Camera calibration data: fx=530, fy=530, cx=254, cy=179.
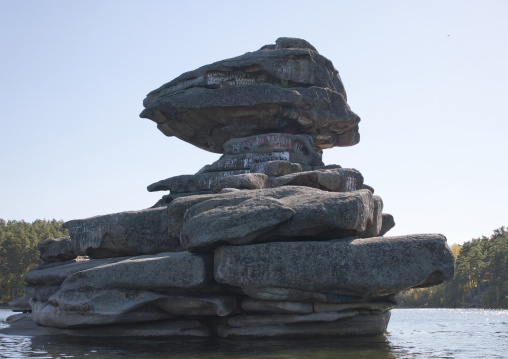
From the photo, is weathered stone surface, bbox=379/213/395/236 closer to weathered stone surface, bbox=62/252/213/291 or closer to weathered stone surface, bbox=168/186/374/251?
weathered stone surface, bbox=168/186/374/251

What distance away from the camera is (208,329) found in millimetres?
15211

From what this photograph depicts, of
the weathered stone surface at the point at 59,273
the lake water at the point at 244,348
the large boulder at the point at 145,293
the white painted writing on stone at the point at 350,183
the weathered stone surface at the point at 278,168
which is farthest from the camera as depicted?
the weathered stone surface at the point at 278,168

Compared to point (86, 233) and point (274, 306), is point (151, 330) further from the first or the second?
point (86, 233)

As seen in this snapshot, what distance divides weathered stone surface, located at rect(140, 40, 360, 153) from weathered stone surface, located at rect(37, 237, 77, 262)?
306 inches

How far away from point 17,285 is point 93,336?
59694 mm

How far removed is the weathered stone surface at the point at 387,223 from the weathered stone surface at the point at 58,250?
12.1 m

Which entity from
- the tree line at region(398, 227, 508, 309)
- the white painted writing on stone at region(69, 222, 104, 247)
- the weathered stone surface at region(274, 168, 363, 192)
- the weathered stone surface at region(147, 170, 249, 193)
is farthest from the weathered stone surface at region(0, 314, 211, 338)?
the tree line at region(398, 227, 508, 309)

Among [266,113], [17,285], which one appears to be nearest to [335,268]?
[266,113]

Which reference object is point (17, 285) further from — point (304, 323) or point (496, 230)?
point (496, 230)

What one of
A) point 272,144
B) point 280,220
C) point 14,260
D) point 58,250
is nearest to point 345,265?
point 280,220

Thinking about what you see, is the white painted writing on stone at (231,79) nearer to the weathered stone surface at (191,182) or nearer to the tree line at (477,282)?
the weathered stone surface at (191,182)

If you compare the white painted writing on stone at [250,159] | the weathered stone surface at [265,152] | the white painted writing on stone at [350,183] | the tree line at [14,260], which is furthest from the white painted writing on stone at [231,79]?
the tree line at [14,260]

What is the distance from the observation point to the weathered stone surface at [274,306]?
13913 mm

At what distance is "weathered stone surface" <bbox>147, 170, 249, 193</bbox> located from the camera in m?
22.6
